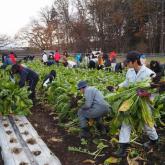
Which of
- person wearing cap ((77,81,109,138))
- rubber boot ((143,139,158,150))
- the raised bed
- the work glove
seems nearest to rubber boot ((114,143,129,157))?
rubber boot ((143,139,158,150))

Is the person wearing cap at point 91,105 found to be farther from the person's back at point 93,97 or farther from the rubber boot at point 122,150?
the rubber boot at point 122,150

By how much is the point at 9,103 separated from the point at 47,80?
2.91m

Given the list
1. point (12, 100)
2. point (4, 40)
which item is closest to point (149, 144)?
point (12, 100)

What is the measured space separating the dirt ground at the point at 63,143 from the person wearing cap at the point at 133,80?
0.59ft

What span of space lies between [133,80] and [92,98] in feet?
2.87

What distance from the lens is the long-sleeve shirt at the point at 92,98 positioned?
Result: 21.7 feet

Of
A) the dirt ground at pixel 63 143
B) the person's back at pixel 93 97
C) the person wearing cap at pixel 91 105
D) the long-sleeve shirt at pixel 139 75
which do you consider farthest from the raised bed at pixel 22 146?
the long-sleeve shirt at pixel 139 75

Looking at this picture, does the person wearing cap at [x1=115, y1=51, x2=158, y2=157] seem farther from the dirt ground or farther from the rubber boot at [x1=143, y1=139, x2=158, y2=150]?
the dirt ground

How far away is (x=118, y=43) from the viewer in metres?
52.3

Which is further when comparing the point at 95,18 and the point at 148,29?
the point at 95,18

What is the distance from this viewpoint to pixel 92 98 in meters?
6.65

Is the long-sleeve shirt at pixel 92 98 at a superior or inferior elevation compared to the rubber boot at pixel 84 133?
superior

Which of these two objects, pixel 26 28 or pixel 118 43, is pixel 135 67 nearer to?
pixel 118 43

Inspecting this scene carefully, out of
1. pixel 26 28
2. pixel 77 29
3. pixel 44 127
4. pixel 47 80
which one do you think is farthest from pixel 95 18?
pixel 44 127
